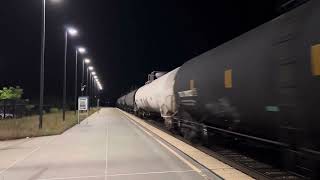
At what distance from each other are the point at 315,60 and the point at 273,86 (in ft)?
5.61

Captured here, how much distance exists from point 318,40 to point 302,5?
1.10 metres

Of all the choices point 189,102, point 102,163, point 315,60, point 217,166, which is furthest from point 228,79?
point 189,102

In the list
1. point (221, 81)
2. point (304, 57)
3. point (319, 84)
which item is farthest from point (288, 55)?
point (221, 81)

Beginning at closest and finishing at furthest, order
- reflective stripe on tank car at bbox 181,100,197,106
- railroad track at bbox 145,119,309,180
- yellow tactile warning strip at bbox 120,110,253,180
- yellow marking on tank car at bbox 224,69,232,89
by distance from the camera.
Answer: railroad track at bbox 145,119,309,180
yellow tactile warning strip at bbox 120,110,253,180
yellow marking on tank car at bbox 224,69,232,89
reflective stripe on tank car at bbox 181,100,197,106

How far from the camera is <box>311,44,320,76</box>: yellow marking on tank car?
251 inches

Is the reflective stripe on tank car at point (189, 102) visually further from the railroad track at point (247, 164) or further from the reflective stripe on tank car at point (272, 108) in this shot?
the reflective stripe on tank car at point (272, 108)

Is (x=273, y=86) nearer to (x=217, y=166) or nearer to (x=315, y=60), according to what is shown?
(x=315, y=60)

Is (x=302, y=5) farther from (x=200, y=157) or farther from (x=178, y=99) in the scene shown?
(x=178, y=99)

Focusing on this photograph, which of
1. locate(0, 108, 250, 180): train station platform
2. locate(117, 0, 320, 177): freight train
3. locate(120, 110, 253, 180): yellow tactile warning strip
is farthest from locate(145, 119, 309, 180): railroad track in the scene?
locate(117, 0, 320, 177): freight train

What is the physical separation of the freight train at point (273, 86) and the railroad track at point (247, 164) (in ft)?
2.62

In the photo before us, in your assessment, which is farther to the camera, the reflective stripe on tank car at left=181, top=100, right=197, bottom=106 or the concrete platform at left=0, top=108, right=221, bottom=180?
Answer: the reflective stripe on tank car at left=181, top=100, right=197, bottom=106

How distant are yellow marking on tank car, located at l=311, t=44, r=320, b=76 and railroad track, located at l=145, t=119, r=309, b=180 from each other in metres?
1.93

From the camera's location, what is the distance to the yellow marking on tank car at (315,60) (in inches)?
251

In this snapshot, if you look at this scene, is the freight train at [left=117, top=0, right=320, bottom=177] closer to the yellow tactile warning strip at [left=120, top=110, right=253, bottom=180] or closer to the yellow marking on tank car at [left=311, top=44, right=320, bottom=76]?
the yellow marking on tank car at [left=311, top=44, right=320, bottom=76]
